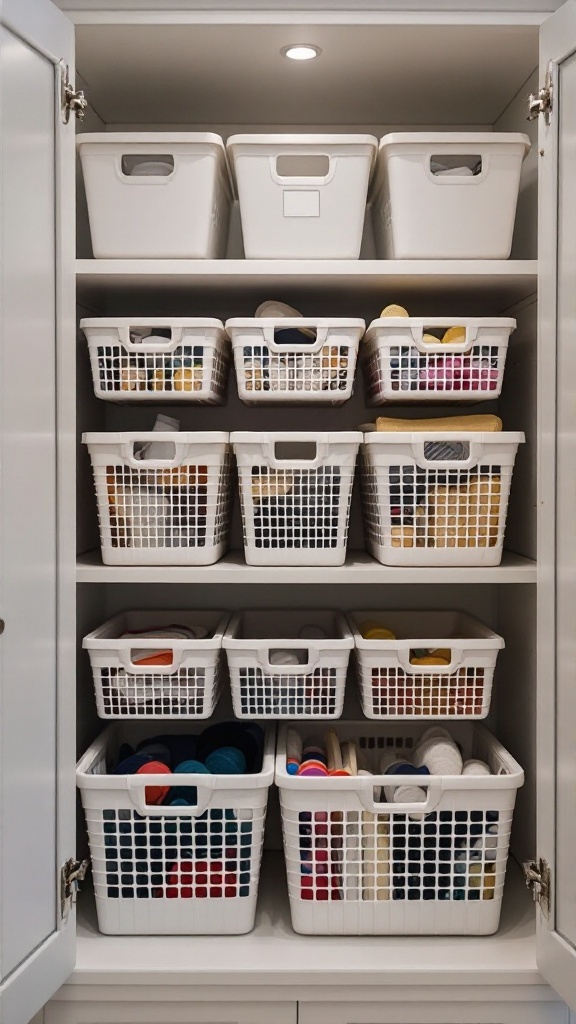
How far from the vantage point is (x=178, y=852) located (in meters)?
1.41

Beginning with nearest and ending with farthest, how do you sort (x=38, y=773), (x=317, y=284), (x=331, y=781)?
(x=38, y=773)
(x=331, y=781)
(x=317, y=284)

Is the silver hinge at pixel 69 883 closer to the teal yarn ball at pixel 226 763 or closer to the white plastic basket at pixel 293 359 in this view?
the teal yarn ball at pixel 226 763

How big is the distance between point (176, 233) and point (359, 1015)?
137 cm

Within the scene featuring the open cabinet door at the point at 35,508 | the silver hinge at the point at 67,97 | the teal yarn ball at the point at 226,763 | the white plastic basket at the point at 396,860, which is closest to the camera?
the open cabinet door at the point at 35,508

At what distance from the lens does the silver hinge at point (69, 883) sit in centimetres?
131

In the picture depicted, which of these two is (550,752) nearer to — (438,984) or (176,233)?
(438,984)

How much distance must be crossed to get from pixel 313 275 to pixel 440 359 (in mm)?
271

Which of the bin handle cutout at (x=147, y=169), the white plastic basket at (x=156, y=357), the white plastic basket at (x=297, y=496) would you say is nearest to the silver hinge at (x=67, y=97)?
the bin handle cutout at (x=147, y=169)

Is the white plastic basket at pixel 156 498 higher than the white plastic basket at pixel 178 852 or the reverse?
higher

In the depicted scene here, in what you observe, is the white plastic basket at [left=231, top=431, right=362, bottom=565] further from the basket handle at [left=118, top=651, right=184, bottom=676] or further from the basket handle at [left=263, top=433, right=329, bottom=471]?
the basket handle at [left=118, top=651, right=184, bottom=676]

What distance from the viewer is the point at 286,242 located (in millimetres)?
1463

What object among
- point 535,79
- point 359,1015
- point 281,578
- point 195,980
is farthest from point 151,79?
point 359,1015

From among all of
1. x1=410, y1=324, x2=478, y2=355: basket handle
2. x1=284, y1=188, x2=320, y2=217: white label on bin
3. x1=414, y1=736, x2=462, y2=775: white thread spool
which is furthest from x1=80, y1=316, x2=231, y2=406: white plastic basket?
A: x1=414, y1=736, x2=462, y2=775: white thread spool

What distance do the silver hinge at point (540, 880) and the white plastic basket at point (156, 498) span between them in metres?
0.75
